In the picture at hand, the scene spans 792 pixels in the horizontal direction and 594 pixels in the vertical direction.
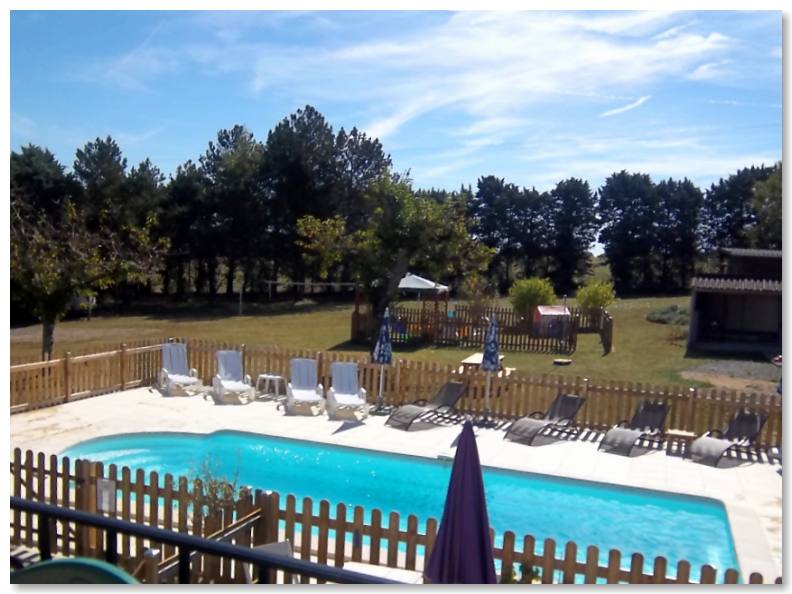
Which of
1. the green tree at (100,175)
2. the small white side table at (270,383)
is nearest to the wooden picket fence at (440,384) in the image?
the small white side table at (270,383)

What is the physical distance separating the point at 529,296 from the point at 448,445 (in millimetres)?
14846

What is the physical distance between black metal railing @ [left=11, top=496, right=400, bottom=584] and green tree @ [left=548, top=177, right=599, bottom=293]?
157ft

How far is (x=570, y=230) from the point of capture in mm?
51031

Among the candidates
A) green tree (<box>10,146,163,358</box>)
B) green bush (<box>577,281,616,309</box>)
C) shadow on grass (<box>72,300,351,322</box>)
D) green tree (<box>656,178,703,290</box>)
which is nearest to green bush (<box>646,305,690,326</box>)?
green bush (<box>577,281,616,309</box>)

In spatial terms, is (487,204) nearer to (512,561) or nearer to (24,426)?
(24,426)

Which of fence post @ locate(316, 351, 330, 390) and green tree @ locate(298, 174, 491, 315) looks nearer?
fence post @ locate(316, 351, 330, 390)

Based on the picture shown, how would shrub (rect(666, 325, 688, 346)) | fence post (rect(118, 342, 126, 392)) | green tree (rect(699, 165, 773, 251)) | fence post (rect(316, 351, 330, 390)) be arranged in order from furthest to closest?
green tree (rect(699, 165, 773, 251)) → shrub (rect(666, 325, 688, 346)) → fence post (rect(118, 342, 126, 392)) → fence post (rect(316, 351, 330, 390))

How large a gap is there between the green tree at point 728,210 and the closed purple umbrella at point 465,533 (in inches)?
1944

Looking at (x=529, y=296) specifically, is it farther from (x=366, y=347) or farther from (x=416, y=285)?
(x=366, y=347)

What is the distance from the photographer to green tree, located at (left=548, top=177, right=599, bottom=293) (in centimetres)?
5050

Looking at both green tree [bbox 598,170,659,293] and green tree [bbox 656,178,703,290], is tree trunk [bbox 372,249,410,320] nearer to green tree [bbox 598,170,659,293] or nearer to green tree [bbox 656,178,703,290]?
green tree [bbox 598,170,659,293]

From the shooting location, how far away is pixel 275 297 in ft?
147

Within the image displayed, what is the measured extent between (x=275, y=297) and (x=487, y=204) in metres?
18.8

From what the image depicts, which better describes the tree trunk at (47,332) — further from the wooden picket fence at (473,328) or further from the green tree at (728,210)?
the green tree at (728,210)
